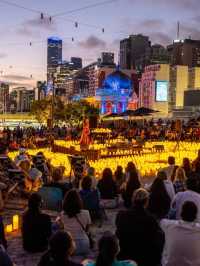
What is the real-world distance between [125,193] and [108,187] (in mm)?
609

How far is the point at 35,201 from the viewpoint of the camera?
22.3 ft

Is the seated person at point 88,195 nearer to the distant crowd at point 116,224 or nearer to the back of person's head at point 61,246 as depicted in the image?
the distant crowd at point 116,224

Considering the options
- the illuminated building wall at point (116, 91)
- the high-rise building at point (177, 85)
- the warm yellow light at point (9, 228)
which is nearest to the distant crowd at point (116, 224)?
the warm yellow light at point (9, 228)

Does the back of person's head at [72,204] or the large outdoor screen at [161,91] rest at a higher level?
the large outdoor screen at [161,91]

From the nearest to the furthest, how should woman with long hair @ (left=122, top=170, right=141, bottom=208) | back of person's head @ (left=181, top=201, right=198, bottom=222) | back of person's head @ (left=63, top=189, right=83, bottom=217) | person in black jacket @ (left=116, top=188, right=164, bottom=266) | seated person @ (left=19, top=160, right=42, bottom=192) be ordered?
1. back of person's head @ (left=181, top=201, right=198, bottom=222)
2. person in black jacket @ (left=116, top=188, right=164, bottom=266)
3. back of person's head @ (left=63, top=189, right=83, bottom=217)
4. woman with long hair @ (left=122, top=170, right=141, bottom=208)
5. seated person @ (left=19, top=160, right=42, bottom=192)

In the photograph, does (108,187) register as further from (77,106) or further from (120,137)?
(77,106)

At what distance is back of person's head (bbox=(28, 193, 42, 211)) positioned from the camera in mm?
6723

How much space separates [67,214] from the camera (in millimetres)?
6629

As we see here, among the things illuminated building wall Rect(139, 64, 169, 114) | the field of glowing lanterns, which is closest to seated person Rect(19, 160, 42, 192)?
the field of glowing lanterns

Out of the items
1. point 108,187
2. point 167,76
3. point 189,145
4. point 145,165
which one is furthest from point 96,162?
point 167,76

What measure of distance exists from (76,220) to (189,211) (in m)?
1.93

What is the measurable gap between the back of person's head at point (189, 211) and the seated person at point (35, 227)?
2.25 meters

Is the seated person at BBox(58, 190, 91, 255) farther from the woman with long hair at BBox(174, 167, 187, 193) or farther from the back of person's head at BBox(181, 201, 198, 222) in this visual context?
the woman with long hair at BBox(174, 167, 187, 193)

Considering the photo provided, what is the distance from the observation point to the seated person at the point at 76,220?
6.57m
